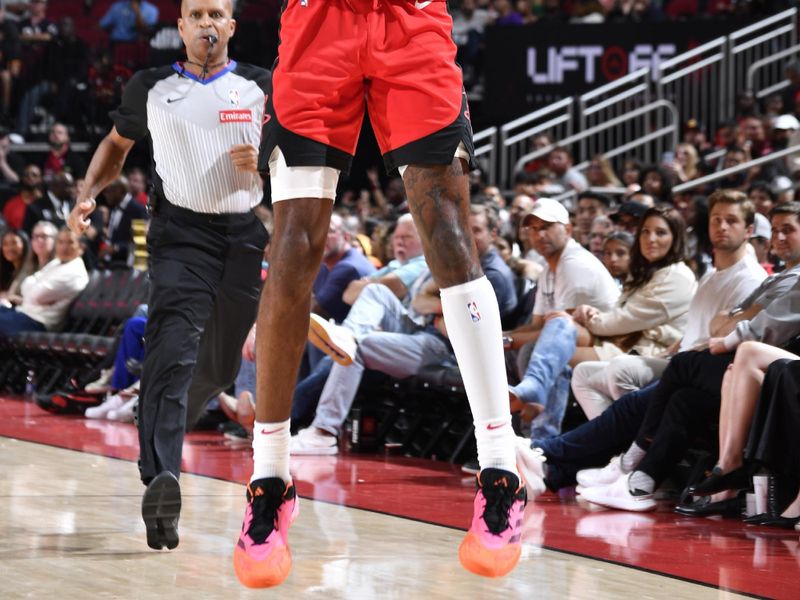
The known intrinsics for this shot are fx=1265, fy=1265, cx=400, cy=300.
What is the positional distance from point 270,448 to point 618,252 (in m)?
4.67

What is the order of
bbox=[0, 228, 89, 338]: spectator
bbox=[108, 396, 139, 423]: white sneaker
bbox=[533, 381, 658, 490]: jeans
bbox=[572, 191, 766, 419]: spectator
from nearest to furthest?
bbox=[533, 381, 658, 490]: jeans, bbox=[572, 191, 766, 419]: spectator, bbox=[108, 396, 139, 423]: white sneaker, bbox=[0, 228, 89, 338]: spectator

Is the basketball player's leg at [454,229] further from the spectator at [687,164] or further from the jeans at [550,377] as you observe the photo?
the spectator at [687,164]

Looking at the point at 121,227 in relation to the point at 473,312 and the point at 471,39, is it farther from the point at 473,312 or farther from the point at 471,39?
the point at 473,312

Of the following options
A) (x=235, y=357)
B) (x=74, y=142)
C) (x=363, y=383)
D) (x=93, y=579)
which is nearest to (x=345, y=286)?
(x=363, y=383)

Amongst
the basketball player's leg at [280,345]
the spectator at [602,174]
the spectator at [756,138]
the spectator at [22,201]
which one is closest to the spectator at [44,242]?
the spectator at [22,201]

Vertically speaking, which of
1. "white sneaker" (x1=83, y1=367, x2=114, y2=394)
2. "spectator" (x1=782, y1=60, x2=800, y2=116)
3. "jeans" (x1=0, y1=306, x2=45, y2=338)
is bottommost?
"white sneaker" (x1=83, y1=367, x2=114, y2=394)

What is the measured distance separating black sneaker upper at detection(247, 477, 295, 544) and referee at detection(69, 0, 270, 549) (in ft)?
4.53

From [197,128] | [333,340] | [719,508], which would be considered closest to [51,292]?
[333,340]

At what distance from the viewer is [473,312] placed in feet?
9.84

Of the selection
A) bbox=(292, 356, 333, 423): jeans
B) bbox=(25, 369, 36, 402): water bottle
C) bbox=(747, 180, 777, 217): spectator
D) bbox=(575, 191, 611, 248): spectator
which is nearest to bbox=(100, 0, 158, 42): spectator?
bbox=(25, 369, 36, 402): water bottle

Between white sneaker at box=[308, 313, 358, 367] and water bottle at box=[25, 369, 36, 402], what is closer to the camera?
white sneaker at box=[308, 313, 358, 367]

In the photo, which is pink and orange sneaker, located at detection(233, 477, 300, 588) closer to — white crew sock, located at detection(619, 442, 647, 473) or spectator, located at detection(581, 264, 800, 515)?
spectator, located at detection(581, 264, 800, 515)

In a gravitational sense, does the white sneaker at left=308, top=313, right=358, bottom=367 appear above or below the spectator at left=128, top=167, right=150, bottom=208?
below

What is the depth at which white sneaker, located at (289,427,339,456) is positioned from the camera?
736cm
